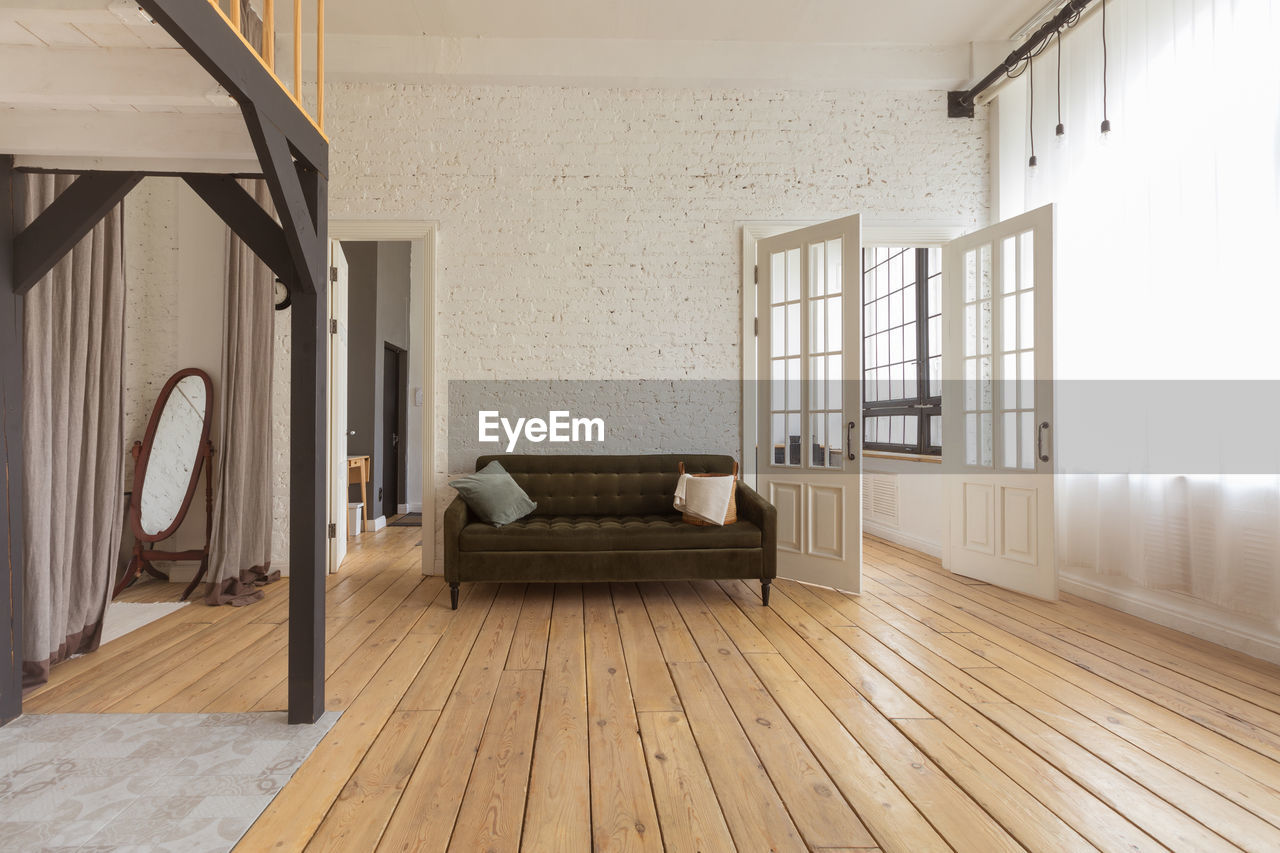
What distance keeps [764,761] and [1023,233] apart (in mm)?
3582

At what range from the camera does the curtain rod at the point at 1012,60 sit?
349 cm

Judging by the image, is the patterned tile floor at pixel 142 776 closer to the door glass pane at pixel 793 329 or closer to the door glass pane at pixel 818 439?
the door glass pane at pixel 818 439

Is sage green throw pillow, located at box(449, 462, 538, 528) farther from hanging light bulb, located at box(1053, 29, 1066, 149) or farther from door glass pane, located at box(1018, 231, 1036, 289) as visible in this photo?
hanging light bulb, located at box(1053, 29, 1066, 149)

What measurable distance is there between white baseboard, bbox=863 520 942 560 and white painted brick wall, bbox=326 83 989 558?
7.15 feet

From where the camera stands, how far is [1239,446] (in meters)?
2.75

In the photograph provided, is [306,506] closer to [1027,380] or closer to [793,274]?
[793,274]

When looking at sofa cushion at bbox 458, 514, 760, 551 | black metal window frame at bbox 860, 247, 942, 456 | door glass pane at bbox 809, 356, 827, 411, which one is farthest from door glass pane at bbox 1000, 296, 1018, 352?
sofa cushion at bbox 458, 514, 760, 551

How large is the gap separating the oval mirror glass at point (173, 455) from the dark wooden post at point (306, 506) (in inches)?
93.4

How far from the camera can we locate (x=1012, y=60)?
12.6 feet

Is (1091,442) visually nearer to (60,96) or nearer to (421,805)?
(421,805)

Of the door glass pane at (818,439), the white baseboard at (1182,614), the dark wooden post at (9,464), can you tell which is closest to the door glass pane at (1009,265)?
the door glass pane at (818,439)

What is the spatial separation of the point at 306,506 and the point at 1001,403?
3946mm

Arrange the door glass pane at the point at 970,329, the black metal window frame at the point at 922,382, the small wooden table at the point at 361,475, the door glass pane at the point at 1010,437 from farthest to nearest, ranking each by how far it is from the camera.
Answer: the small wooden table at the point at 361,475 → the black metal window frame at the point at 922,382 → the door glass pane at the point at 970,329 → the door glass pane at the point at 1010,437

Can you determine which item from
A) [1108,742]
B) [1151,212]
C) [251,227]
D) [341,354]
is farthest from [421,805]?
[1151,212]
